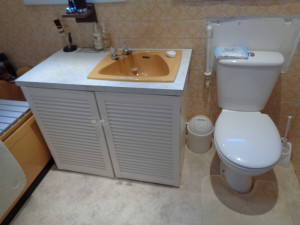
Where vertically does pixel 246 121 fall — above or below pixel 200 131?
above

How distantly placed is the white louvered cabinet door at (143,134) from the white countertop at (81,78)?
0.17 ft

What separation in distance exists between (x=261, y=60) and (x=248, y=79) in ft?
0.44

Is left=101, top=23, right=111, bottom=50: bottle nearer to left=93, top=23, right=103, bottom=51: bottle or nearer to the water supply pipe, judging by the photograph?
left=93, top=23, right=103, bottom=51: bottle

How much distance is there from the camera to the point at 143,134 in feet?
4.56

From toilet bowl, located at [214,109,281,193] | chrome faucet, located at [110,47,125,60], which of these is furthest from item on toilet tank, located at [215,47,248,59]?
chrome faucet, located at [110,47,125,60]

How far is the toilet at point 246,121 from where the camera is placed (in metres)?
1.23

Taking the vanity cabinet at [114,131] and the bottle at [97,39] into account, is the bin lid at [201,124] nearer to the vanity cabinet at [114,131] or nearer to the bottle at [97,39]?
the vanity cabinet at [114,131]

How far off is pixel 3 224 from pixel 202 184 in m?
1.33

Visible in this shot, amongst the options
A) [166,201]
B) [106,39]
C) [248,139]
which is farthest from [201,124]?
[106,39]

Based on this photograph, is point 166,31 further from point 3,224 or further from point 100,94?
point 3,224

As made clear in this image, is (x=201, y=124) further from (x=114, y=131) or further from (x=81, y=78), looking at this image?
(x=81, y=78)

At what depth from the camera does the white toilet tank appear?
138 cm

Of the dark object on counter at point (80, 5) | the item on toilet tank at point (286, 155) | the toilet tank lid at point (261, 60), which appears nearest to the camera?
the toilet tank lid at point (261, 60)

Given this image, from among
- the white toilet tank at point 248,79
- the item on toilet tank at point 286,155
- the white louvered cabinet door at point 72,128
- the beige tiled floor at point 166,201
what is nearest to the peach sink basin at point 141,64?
the white louvered cabinet door at point 72,128
